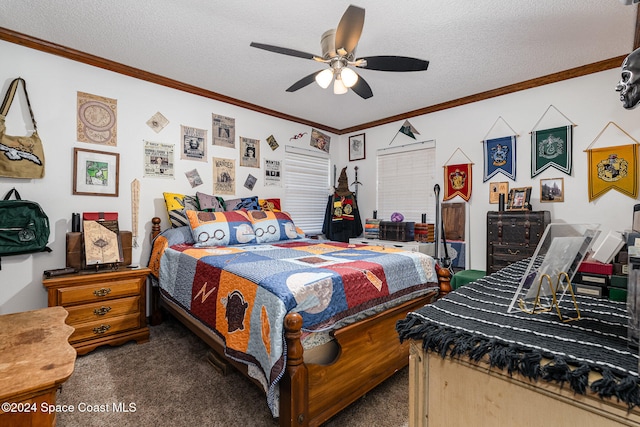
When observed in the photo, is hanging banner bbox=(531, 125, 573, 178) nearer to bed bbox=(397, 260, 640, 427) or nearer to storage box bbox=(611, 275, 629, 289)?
storage box bbox=(611, 275, 629, 289)

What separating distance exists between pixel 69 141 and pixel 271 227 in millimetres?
1968

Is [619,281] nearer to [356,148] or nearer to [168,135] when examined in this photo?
[168,135]

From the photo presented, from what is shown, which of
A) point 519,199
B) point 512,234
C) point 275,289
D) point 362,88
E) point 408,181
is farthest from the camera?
point 408,181

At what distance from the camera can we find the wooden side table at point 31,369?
88 centimetres

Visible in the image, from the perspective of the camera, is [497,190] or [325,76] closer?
[325,76]

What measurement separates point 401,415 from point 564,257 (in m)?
1.26

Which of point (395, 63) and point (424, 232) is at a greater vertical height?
point (395, 63)

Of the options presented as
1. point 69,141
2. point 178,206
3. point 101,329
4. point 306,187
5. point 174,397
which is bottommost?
point 174,397

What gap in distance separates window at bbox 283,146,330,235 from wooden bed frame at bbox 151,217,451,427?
256 centimetres

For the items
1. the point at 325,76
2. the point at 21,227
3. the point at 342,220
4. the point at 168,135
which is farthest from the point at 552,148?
the point at 21,227

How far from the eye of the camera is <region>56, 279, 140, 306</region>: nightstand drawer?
214cm

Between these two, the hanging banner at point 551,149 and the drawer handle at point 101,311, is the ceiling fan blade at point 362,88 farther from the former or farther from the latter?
the drawer handle at point 101,311

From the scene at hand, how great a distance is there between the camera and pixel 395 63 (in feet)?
7.13

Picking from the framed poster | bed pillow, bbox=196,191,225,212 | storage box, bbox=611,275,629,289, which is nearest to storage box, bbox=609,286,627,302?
storage box, bbox=611,275,629,289
